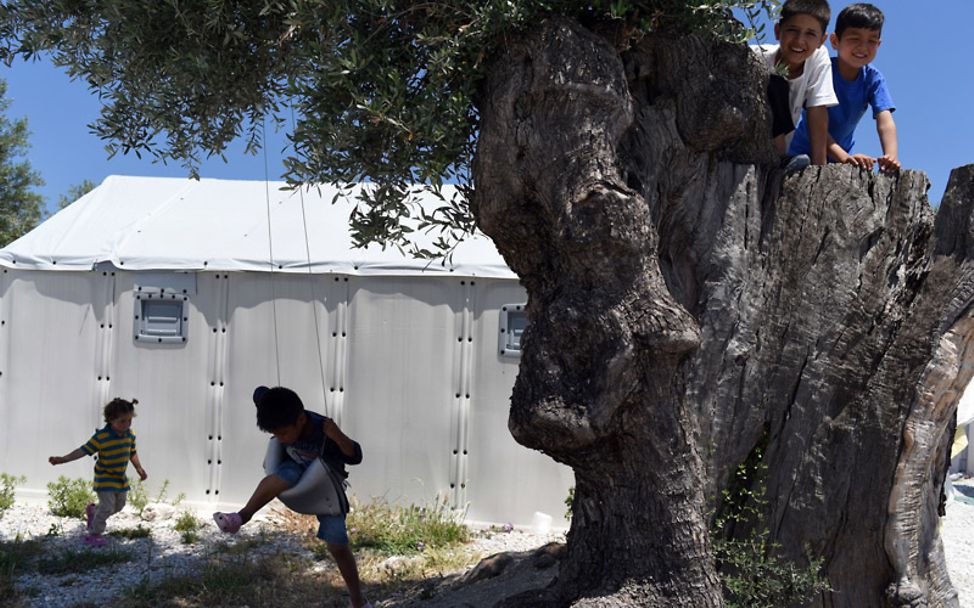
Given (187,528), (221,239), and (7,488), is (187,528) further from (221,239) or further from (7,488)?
(221,239)

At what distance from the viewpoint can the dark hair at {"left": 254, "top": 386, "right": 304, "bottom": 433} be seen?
Answer: 5035mm

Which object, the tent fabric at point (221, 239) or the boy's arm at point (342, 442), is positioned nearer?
the boy's arm at point (342, 442)

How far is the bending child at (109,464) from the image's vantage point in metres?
7.52

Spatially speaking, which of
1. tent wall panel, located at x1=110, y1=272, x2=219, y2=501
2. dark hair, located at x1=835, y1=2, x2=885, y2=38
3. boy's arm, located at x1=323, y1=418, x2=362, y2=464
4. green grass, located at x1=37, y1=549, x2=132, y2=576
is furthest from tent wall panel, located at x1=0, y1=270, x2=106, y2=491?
dark hair, located at x1=835, y1=2, x2=885, y2=38

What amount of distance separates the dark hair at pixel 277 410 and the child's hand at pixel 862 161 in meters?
3.31

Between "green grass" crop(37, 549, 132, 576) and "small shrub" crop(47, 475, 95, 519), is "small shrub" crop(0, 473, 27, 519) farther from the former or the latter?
"green grass" crop(37, 549, 132, 576)

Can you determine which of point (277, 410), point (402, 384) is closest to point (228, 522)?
point (277, 410)

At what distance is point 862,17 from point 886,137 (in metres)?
0.65

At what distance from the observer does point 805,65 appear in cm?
452

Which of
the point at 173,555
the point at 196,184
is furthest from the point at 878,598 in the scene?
the point at 196,184

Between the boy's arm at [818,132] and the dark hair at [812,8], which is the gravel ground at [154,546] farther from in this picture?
the dark hair at [812,8]

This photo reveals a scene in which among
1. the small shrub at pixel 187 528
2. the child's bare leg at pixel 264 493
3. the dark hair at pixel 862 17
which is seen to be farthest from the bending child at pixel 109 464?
the dark hair at pixel 862 17

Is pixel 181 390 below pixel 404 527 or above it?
above

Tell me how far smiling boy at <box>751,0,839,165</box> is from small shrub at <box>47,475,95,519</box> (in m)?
7.32
